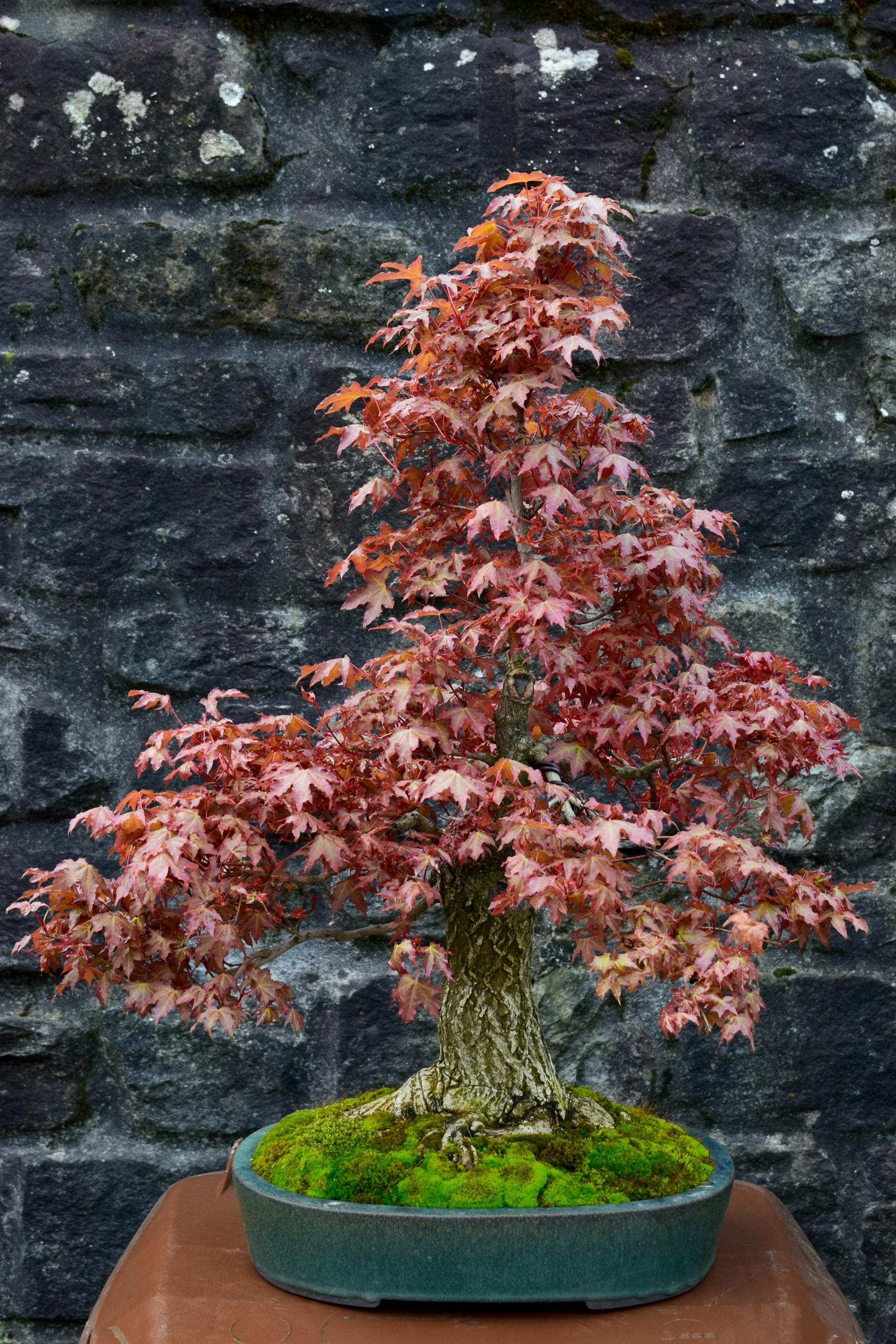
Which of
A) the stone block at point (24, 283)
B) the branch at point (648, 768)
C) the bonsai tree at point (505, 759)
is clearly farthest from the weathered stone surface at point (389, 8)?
the branch at point (648, 768)

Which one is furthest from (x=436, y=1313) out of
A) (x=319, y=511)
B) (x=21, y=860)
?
(x=319, y=511)

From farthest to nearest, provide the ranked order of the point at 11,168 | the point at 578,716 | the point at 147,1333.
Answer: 1. the point at 11,168
2. the point at 578,716
3. the point at 147,1333

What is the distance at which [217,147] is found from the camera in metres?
1.57

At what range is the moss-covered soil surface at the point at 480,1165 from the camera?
1.06m

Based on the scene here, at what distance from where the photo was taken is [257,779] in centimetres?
110

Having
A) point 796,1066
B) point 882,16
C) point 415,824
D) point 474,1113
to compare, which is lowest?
point 796,1066

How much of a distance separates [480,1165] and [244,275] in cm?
114

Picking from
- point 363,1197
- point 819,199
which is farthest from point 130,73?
point 363,1197

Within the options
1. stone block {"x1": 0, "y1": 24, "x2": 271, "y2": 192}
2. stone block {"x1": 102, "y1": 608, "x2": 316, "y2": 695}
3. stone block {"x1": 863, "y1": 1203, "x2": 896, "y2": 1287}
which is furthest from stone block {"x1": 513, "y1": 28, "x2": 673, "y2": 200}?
stone block {"x1": 863, "y1": 1203, "x2": 896, "y2": 1287}

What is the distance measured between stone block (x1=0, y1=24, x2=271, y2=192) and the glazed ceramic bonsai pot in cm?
127

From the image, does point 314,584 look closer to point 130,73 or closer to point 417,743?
point 417,743

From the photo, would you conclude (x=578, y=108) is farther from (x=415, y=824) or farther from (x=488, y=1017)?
(x=488, y=1017)

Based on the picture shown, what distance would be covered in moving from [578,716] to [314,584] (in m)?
0.55

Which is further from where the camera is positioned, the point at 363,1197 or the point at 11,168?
the point at 11,168
